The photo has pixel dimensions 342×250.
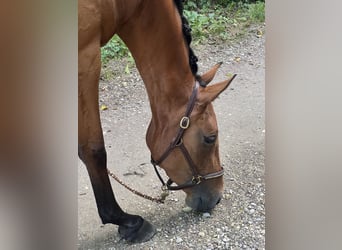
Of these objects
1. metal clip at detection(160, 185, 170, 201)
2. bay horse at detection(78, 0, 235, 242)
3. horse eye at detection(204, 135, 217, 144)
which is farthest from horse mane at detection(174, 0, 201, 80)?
metal clip at detection(160, 185, 170, 201)

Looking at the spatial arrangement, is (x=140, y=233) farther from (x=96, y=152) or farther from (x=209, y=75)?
(x=209, y=75)

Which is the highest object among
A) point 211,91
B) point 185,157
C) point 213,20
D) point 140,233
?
point 213,20

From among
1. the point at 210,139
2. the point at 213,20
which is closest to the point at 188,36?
the point at 213,20

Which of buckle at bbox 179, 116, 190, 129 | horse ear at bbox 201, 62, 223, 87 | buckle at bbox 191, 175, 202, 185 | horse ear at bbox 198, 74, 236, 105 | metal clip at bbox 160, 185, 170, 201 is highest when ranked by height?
horse ear at bbox 201, 62, 223, 87

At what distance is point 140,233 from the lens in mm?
923

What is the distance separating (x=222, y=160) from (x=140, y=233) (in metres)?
0.20

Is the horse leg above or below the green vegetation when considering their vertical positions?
below

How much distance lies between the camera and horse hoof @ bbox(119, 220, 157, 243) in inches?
36.3

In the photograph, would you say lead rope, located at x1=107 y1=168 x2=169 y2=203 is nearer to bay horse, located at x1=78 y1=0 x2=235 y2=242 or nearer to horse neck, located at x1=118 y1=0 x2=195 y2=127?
bay horse, located at x1=78 y1=0 x2=235 y2=242
